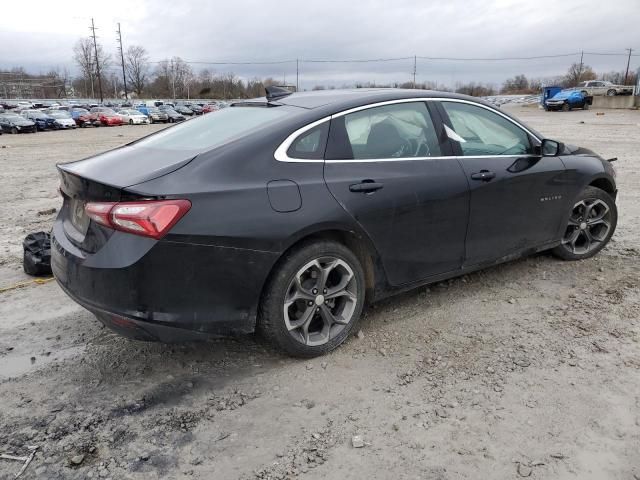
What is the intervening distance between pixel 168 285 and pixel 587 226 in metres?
3.90

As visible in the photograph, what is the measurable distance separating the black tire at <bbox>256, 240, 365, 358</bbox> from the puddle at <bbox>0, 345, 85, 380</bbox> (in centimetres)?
134

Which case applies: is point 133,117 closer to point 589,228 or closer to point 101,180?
point 589,228

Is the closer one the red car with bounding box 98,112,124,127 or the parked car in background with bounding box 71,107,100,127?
the parked car in background with bounding box 71,107,100,127

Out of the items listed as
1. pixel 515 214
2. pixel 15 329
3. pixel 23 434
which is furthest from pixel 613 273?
pixel 15 329

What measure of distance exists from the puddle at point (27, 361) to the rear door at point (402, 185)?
2038 mm

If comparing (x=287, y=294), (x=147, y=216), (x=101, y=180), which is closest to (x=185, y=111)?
(x=101, y=180)

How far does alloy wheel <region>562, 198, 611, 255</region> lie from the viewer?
187 inches

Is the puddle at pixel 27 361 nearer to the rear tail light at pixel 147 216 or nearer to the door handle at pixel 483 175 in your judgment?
the rear tail light at pixel 147 216

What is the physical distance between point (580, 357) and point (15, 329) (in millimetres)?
3858

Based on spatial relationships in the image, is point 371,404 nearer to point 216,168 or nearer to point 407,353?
point 407,353

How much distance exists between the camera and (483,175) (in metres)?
3.83

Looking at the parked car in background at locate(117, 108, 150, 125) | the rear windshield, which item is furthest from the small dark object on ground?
the parked car in background at locate(117, 108, 150, 125)

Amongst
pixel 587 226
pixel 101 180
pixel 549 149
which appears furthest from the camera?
pixel 587 226

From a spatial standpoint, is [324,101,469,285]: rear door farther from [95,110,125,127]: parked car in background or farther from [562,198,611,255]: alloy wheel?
[95,110,125,127]: parked car in background
